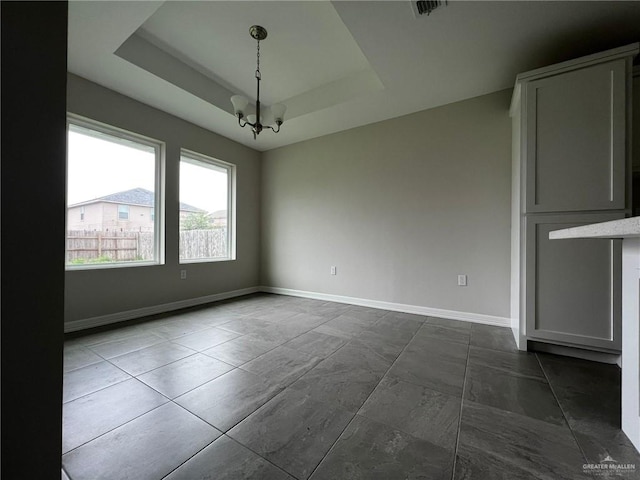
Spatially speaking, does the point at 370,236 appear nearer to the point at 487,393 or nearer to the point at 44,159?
the point at 487,393

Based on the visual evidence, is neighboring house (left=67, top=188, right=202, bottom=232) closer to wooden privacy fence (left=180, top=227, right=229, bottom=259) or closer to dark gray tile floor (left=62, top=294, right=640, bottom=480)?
wooden privacy fence (left=180, top=227, right=229, bottom=259)

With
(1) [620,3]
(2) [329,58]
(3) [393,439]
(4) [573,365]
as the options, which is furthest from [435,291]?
(2) [329,58]

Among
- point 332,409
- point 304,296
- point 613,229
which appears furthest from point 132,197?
point 613,229

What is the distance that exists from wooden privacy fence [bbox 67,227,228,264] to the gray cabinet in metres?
3.86

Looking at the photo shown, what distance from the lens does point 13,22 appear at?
1.78 ft

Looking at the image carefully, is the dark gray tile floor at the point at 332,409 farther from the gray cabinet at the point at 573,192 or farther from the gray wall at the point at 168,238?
the gray wall at the point at 168,238

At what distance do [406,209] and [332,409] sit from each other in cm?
255

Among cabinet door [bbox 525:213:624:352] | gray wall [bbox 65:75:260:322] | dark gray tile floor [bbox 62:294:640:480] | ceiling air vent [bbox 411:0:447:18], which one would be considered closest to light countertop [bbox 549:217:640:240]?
dark gray tile floor [bbox 62:294:640:480]

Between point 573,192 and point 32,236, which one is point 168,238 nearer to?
point 32,236

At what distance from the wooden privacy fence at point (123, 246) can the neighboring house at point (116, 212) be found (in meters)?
0.07

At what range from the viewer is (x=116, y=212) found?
2926mm

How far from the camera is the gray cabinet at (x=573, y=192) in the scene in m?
1.82

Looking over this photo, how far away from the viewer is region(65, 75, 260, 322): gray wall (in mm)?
2613

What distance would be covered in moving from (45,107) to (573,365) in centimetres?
310
